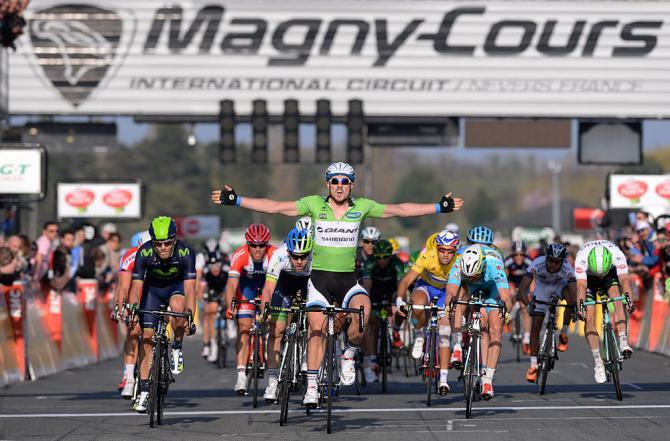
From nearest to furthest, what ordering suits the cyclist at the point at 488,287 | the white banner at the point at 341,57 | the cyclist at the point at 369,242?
the cyclist at the point at 488,287 → the cyclist at the point at 369,242 → the white banner at the point at 341,57

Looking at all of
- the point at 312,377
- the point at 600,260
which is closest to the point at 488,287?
the point at 600,260

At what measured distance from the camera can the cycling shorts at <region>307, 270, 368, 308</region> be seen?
13992 mm

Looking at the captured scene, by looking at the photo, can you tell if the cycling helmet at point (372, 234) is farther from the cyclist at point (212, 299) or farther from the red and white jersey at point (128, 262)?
the red and white jersey at point (128, 262)

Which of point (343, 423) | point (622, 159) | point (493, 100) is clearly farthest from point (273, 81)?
point (343, 423)

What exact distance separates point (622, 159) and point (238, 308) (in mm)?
17622

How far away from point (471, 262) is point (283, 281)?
1939 mm

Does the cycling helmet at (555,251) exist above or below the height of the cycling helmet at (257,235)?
below

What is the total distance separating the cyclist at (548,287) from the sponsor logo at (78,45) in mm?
17864

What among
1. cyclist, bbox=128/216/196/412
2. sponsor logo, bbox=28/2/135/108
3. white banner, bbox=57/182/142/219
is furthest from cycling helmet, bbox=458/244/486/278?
white banner, bbox=57/182/142/219

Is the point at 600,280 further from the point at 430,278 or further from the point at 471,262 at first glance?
the point at 471,262

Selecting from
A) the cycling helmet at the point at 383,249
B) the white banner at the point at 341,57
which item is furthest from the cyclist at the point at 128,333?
the white banner at the point at 341,57

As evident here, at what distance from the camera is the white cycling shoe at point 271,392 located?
47.6ft

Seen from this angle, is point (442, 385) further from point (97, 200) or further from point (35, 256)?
point (97, 200)

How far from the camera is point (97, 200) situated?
4844cm
